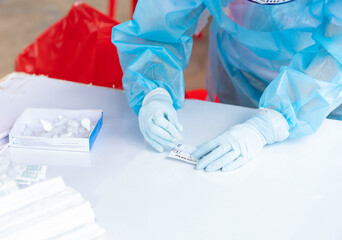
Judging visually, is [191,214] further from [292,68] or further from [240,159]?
[292,68]

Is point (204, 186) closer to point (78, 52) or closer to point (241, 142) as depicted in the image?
point (241, 142)

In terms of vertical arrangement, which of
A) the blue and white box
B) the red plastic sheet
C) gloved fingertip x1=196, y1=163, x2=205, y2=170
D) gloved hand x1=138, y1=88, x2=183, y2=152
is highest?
gloved hand x1=138, y1=88, x2=183, y2=152

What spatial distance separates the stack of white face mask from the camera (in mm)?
750

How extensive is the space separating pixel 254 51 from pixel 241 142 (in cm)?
44

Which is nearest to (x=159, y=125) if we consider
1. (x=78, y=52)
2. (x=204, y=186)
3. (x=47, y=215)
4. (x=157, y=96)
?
(x=157, y=96)

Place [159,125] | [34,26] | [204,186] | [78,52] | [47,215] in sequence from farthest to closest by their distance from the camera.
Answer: [34,26]
[78,52]
[159,125]
[204,186]
[47,215]

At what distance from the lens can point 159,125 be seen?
3.54 feet

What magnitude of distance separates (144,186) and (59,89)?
60 cm

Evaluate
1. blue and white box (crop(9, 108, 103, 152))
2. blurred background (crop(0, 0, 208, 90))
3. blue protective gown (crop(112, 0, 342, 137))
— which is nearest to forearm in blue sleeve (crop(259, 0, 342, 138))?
blue protective gown (crop(112, 0, 342, 137))

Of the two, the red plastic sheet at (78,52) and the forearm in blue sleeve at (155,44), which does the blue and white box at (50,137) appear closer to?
the forearm in blue sleeve at (155,44)

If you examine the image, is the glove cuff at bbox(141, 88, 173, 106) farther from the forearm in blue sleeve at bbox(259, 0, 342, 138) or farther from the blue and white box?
the forearm in blue sleeve at bbox(259, 0, 342, 138)

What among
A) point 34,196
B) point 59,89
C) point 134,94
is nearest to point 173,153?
point 134,94

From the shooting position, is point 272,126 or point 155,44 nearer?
point 272,126

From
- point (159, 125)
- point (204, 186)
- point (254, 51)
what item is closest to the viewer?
point (204, 186)
